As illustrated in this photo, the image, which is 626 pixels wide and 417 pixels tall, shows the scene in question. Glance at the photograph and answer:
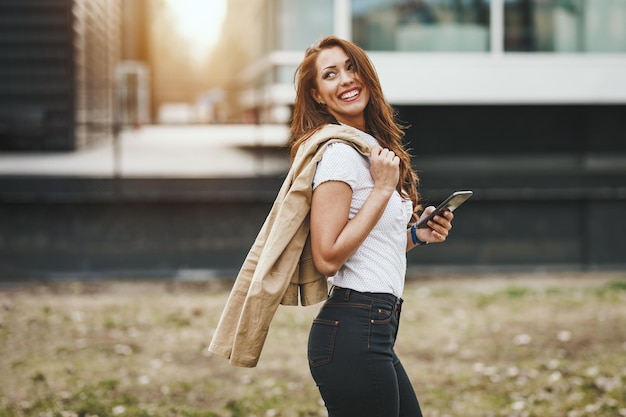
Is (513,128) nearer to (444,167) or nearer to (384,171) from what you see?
(444,167)

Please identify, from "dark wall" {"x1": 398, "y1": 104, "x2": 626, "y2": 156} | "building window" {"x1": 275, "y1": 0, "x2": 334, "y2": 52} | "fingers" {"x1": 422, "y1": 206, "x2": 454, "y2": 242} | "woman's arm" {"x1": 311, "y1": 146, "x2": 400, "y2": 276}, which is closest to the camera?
"woman's arm" {"x1": 311, "y1": 146, "x2": 400, "y2": 276}

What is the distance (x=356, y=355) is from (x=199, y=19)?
34610 millimetres

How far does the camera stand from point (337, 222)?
2422 mm

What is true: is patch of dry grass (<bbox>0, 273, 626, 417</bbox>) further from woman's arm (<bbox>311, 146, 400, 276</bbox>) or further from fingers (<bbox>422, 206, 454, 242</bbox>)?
woman's arm (<bbox>311, 146, 400, 276</bbox>)

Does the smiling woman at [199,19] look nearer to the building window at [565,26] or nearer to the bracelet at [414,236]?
the building window at [565,26]

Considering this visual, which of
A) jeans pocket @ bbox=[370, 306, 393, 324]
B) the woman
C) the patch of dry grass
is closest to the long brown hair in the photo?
the woman

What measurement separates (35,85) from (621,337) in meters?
8.23

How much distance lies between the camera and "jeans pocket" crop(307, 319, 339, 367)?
8.03 feet

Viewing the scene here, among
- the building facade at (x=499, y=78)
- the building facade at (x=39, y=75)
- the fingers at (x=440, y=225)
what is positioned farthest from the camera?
the building facade at (x=39, y=75)

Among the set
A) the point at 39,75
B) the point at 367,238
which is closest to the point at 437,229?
the point at 367,238

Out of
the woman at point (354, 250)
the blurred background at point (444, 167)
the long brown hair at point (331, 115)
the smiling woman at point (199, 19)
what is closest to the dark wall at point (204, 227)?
the blurred background at point (444, 167)

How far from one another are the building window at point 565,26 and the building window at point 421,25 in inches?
13.7

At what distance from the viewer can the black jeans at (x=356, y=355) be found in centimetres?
243

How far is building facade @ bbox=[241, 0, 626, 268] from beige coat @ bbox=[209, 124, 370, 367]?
23.0 feet
